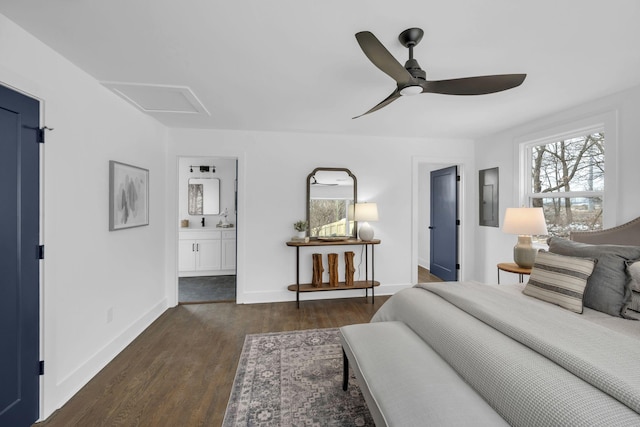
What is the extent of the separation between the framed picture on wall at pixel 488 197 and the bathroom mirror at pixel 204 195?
4.56 m

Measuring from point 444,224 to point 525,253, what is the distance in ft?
6.05

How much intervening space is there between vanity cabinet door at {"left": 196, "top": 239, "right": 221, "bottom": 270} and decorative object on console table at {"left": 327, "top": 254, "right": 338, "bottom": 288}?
95.8 inches

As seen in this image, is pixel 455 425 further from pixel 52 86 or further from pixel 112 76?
pixel 112 76

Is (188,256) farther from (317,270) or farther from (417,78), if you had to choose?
(417,78)

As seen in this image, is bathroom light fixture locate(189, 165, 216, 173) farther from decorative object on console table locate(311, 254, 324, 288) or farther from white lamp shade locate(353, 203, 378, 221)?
white lamp shade locate(353, 203, 378, 221)

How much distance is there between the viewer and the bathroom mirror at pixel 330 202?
3.96m

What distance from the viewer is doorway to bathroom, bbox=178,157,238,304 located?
5.01 metres

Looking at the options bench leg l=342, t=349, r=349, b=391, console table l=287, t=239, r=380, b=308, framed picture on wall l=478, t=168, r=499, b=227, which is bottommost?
bench leg l=342, t=349, r=349, b=391

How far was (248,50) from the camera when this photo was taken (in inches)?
73.9

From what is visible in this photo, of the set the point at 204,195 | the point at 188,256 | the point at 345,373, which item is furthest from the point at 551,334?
the point at 204,195

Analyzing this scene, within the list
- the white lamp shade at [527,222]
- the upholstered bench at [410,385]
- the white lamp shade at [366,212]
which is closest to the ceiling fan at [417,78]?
the upholstered bench at [410,385]

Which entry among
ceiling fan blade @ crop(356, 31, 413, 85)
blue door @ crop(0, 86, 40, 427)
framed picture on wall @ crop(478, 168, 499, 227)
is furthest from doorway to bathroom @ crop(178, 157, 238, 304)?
framed picture on wall @ crop(478, 168, 499, 227)

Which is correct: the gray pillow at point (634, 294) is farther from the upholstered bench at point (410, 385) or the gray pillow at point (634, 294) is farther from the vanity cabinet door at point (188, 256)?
the vanity cabinet door at point (188, 256)

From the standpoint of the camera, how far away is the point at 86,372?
216 cm
